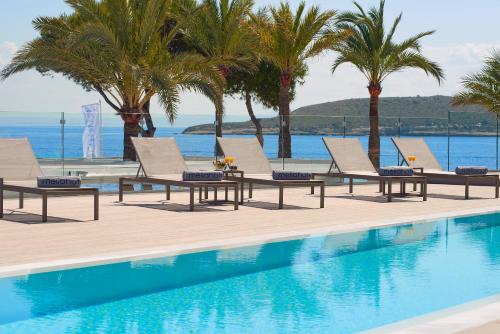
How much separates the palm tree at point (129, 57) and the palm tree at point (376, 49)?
208 inches

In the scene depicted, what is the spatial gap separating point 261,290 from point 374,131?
20.2 metres

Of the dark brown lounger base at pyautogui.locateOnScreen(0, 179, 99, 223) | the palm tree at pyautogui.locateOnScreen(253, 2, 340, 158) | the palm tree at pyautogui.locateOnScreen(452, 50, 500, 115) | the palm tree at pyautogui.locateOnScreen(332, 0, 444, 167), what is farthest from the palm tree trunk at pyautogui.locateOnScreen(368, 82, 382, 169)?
→ the dark brown lounger base at pyautogui.locateOnScreen(0, 179, 99, 223)

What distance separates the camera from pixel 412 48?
90.9 feet

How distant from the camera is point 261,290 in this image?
267 inches

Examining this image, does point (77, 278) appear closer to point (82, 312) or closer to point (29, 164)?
point (82, 312)

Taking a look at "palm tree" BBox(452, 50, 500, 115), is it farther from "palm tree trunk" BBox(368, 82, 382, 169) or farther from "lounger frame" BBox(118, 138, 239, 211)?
"lounger frame" BBox(118, 138, 239, 211)

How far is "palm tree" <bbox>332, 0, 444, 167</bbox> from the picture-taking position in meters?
27.7

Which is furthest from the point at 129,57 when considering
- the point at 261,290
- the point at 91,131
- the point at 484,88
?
the point at 261,290

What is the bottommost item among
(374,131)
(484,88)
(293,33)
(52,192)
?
(52,192)

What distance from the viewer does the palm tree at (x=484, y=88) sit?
2647 cm

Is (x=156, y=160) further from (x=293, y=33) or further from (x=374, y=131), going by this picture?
(x=293, y=33)

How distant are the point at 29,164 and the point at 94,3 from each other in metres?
11.5

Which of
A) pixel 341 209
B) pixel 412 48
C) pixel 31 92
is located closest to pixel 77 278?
pixel 341 209

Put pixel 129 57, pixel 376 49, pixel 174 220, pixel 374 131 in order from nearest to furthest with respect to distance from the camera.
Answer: pixel 174 220 → pixel 129 57 → pixel 374 131 → pixel 376 49
